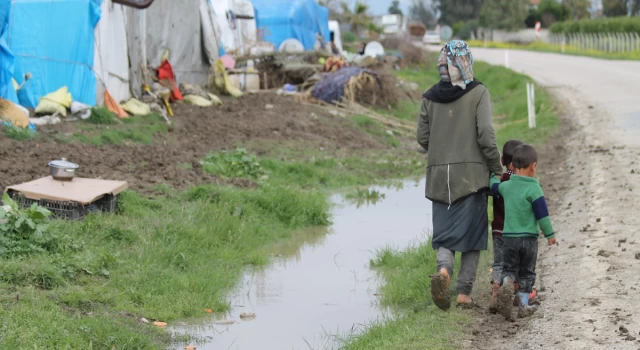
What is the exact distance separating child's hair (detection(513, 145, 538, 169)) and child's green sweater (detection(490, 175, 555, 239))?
89mm

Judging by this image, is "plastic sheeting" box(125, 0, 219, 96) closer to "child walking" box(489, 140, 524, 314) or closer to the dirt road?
the dirt road

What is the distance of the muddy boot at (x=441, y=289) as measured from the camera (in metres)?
5.81

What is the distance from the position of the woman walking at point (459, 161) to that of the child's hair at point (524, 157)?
19 centimetres

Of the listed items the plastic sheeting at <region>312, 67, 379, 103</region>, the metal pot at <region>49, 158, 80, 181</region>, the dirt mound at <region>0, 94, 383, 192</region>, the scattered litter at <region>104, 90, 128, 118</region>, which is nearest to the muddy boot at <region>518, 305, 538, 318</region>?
the metal pot at <region>49, 158, 80, 181</region>

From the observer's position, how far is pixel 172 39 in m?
19.5

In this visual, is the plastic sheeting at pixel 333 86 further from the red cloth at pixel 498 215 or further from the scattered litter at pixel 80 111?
the red cloth at pixel 498 215

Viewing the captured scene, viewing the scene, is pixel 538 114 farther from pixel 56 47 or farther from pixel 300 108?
pixel 56 47

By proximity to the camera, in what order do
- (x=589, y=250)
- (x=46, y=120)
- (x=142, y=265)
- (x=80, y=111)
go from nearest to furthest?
1. (x=589, y=250)
2. (x=142, y=265)
3. (x=46, y=120)
4. (x=80, y=111)

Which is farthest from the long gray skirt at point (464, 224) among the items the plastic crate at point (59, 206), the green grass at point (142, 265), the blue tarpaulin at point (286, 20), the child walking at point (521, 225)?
the blue tarpaulin at point (286, 20)

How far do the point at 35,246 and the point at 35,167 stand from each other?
320cm

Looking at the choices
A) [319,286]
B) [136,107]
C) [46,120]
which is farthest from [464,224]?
[136,107]

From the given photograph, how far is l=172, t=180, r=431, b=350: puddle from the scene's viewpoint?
249 inches

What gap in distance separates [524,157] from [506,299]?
0.93 metres

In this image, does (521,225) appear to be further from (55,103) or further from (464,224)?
(55,103)
